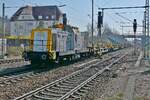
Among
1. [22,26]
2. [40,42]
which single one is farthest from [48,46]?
[22,26]

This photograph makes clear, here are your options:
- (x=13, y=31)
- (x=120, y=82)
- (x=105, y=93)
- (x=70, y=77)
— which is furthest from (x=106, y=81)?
(x=13, y=31)

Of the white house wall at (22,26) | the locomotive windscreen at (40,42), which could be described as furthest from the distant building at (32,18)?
the locomotive windscreen at (40,42)

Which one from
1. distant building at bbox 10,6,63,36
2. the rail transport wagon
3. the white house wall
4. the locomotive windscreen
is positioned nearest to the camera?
the rail transport wagon

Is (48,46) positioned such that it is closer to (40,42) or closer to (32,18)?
(40,42)

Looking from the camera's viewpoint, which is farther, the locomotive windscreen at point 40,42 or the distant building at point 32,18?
the distant building at point 32,18

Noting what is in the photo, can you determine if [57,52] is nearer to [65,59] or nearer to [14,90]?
[65,59]

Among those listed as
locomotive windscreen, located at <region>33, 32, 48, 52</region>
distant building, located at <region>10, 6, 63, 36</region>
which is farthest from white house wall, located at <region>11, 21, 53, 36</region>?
locomotive windscreen, located at <region>33, 32, 48, 52</region>

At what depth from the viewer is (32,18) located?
12162cm

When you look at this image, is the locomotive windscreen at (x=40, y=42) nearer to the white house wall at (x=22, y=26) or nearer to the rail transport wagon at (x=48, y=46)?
the rail transport wagon at (x=48, y=46)

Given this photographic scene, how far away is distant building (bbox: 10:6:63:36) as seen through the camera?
115 metres

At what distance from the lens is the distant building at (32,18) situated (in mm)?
115062

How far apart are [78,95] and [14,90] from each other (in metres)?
2.69

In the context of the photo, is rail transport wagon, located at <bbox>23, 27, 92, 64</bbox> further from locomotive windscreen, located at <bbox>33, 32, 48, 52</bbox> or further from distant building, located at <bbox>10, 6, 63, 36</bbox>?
distant building, located at <bbox>10, 6, 63, 36</bbox>

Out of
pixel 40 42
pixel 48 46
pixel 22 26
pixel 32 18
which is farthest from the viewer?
pixel 32 18
